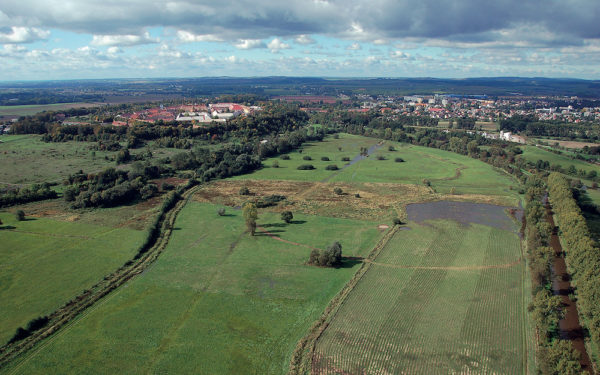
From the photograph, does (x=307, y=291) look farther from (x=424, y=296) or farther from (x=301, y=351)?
(x=424, y=296)

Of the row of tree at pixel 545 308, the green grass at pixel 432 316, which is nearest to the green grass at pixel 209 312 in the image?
the green grass at pixel 432 316

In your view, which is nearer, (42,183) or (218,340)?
(218,340)

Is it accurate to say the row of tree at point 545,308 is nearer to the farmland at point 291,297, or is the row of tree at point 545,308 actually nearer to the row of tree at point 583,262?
the farmland at point 291,297

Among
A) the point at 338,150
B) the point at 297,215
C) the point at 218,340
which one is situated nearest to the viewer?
the point at 218,340

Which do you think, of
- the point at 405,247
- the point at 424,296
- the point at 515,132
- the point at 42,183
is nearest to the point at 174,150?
the point at 42,183

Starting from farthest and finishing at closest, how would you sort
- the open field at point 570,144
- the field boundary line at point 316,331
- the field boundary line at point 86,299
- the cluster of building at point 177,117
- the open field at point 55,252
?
1. the cluster of building at point 177,117
2. the open field at point 570,144
3. the open field at point 55,252
4. the field boundary line at point 86,299
5. the field boundary line at point 316,331

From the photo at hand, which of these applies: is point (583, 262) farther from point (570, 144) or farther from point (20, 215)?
point (570, 144)
